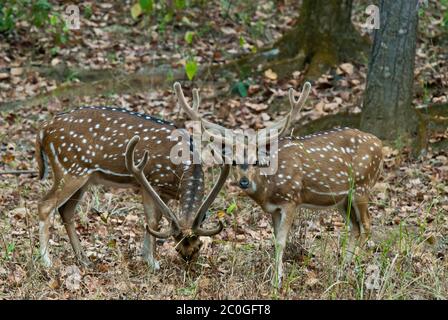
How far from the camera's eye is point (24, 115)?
1299 centimetres

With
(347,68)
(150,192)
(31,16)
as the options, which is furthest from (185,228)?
(31,16)

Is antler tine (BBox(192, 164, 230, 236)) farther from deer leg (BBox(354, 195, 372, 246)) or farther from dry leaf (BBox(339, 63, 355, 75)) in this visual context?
dry leaf (BBox(339, 63, 355, 75))

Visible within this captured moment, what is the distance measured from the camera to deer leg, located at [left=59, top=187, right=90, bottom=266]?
7.95 meters

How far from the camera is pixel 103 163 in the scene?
802cm

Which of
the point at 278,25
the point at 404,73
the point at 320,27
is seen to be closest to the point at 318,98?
the point at 320,27

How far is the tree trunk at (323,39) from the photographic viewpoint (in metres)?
12.8

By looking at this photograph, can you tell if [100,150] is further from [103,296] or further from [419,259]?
[419,259]

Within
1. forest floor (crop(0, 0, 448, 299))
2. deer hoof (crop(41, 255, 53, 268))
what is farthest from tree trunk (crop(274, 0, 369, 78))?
deer hoof (crop(41, 255, 53, 268))

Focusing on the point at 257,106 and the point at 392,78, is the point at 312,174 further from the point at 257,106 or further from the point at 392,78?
the point at 257,106

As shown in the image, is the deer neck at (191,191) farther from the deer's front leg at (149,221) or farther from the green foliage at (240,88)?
the green foliage at (240,88)

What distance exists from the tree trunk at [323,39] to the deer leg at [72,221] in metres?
5.47

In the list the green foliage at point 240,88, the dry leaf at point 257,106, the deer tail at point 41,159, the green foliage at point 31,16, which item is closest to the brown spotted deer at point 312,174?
the deer tail at point 41,159

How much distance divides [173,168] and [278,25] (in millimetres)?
8908

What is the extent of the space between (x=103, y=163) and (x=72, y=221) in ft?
2.19
